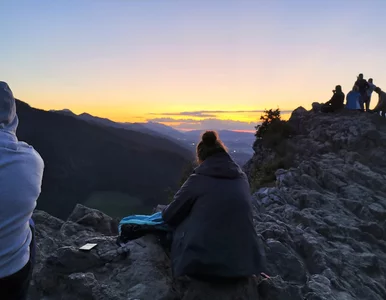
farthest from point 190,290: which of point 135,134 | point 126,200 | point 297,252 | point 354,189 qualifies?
point 135,134

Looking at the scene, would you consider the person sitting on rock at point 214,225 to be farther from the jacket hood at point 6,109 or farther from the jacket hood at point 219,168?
the jacket hood at point 6,109

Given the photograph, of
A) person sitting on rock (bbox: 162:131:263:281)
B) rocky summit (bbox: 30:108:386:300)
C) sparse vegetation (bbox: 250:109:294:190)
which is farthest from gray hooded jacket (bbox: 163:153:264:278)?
sparse vegetation (bbox: 250:109:294:190)

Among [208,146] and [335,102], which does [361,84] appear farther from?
[208,146]

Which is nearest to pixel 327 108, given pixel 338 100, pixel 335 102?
pixel 335 102

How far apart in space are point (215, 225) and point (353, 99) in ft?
75.8

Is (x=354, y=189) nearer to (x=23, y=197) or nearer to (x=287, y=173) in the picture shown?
(x=287, y=173)

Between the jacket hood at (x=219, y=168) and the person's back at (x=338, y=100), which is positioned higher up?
the person's back at (x=338, y=100)

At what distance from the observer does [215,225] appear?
4.73 meters

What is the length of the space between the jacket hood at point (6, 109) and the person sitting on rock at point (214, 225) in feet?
8.17

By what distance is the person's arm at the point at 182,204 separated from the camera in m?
5.11

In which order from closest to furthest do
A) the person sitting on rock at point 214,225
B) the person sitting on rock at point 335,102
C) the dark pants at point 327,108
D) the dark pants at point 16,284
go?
1. the dark pants at point 16,284
2. the person sitting on rock at point 214,225
3. the person sitting on rock at point 335,102
4. the dark pants at point 327,108

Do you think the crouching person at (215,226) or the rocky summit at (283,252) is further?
the rocky summit at (283,252)

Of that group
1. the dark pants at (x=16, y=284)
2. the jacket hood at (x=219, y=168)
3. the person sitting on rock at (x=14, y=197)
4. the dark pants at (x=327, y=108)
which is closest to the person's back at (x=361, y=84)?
the dark pants at (x=327, y=108)

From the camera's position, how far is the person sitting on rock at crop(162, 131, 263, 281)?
4.64 metres
